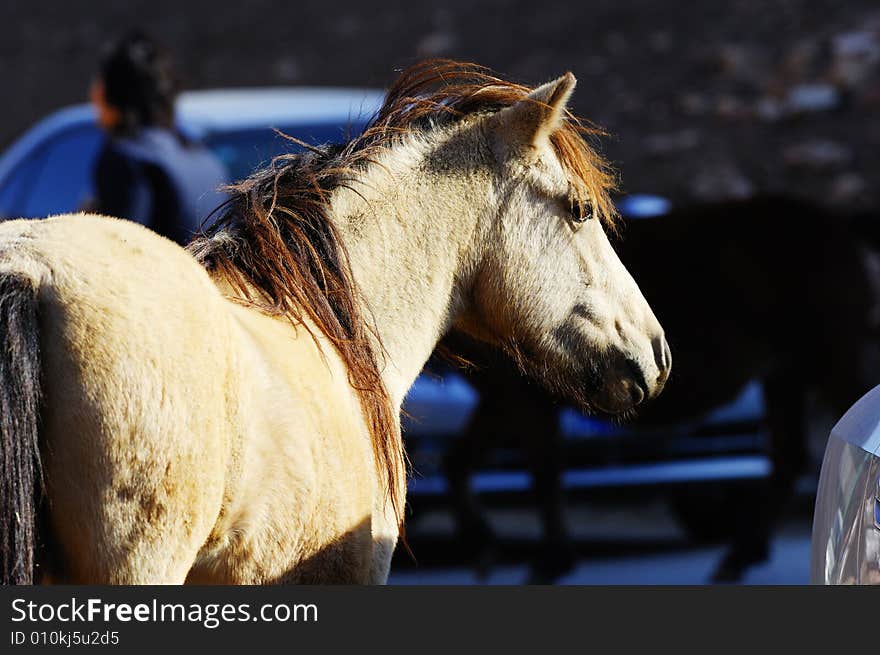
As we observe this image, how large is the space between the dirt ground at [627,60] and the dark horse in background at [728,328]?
3886 mm

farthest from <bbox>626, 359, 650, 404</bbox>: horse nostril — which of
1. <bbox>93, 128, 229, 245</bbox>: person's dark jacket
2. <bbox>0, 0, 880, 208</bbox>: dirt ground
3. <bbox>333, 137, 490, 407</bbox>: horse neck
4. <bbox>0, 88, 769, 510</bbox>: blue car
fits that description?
<bbox>0, 0, 880, 208</bbox>: dirt ground

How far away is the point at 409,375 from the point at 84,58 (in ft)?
40.8

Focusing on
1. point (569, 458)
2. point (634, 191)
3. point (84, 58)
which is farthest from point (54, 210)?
point (84, 58)

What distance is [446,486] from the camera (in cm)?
605

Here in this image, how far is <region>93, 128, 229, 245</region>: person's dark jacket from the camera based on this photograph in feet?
14.9

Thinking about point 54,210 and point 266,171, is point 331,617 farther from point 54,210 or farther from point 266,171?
point 54,210

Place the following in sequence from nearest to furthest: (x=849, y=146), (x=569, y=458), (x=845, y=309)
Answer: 1. (x=845, y=309)
2. (x=569, y=458)
3. (x=849, y=146)

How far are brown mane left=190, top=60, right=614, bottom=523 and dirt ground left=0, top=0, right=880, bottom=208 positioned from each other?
6.73 meters

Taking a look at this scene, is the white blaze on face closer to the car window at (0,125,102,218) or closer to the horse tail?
the horse tail

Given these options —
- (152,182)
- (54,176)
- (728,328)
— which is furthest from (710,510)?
(54,176)

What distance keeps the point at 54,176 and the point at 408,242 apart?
12.9ft

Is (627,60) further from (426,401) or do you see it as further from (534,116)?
(534,116)

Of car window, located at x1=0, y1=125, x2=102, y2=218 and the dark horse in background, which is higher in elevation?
car window, located at x1=0, y1=125, x2=102, y2=218

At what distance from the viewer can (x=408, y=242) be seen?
2.84 metres
